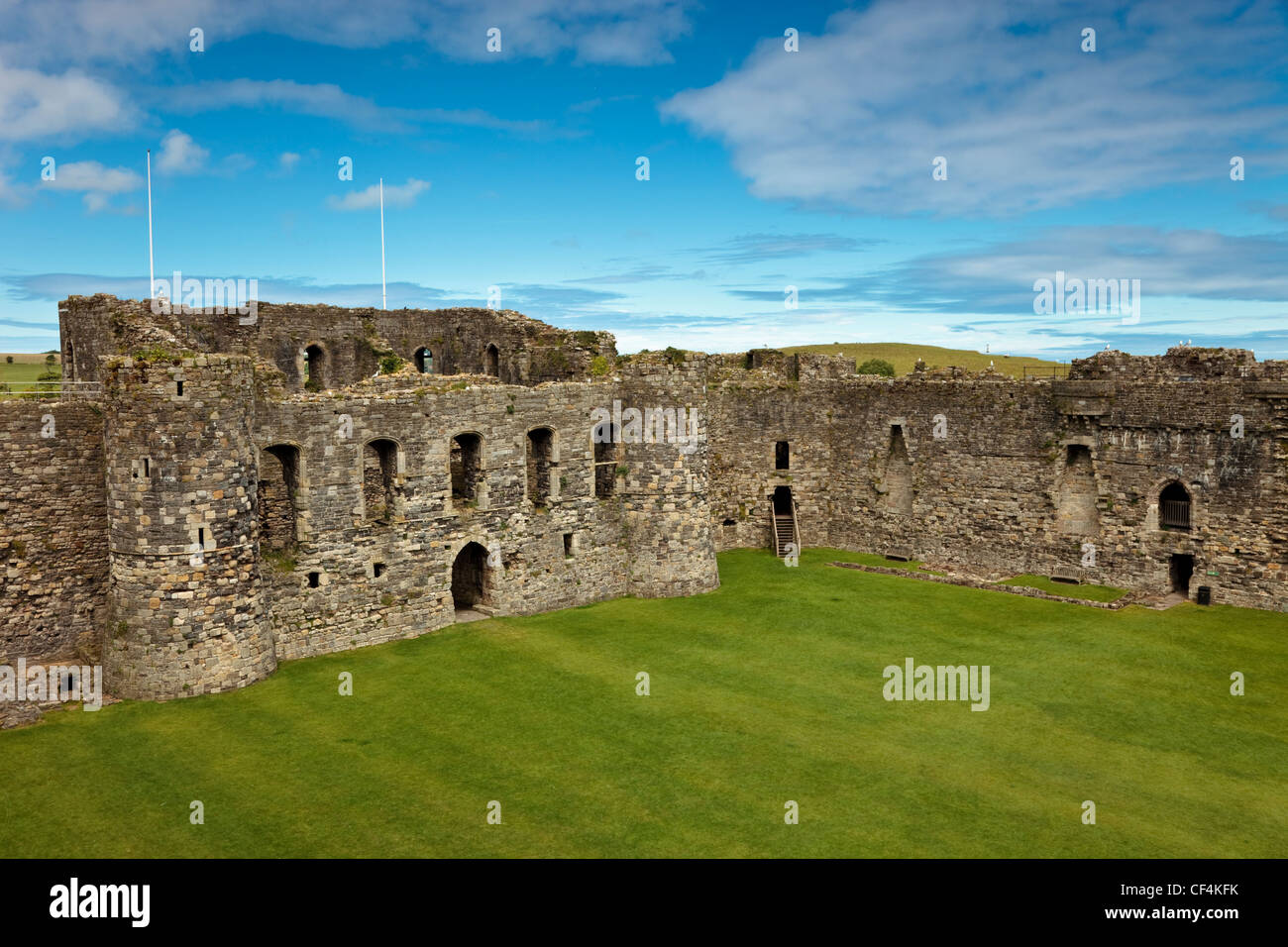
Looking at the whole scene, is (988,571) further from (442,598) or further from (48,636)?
(48,636)

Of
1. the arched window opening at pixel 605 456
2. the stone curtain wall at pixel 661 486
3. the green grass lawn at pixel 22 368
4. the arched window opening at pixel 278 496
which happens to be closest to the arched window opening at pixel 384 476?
the arched window opening at pixel 278 496

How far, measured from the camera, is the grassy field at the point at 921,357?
89.2 meters

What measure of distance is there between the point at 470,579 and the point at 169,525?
9.29 m

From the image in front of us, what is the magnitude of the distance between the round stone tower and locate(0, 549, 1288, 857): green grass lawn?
99cm

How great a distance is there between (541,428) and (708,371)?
1137cm

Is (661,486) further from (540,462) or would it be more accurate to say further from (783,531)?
(783,531)

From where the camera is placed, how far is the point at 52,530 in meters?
22.0

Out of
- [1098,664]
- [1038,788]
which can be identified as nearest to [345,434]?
[1038,788]

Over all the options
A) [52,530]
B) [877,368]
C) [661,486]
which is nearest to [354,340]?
[661,486]

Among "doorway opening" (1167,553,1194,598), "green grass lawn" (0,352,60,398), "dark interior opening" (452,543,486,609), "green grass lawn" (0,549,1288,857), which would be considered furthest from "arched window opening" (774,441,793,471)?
"green grass lawn" (0,352,60,398)

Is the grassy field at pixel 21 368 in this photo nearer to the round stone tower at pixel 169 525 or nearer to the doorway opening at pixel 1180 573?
the round stone tower at pixel 169 525

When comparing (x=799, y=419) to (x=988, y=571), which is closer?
(x=988, y=571)

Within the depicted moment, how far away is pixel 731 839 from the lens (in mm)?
15211
